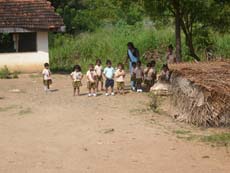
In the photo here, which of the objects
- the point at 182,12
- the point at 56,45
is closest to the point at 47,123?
the point at 182,12

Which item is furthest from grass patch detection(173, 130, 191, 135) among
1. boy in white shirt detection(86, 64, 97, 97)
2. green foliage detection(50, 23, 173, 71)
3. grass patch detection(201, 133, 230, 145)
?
green foliage detection(50, 23, 173, 71)

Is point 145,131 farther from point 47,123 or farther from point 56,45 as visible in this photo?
point 56,45

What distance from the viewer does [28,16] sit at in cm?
2258

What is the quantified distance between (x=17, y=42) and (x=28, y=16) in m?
1.20

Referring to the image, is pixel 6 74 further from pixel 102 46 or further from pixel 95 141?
pixel 95 141

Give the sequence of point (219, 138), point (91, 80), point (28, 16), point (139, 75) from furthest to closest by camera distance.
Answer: point (28, 16), point (139, 75), point (91, 80), point (219, 138)

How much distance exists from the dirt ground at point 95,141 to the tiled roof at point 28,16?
8.27 m

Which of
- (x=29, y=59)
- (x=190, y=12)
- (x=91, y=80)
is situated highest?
(x=190, y=12)

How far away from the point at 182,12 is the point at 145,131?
265 inches

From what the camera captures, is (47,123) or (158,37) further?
(158,37)

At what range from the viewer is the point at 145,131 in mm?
10188

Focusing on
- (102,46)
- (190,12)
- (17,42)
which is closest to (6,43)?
(17,42)

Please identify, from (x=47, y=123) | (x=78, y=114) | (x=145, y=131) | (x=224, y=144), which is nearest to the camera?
(x=224, y=144)

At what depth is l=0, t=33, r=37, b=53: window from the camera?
2258 cm
